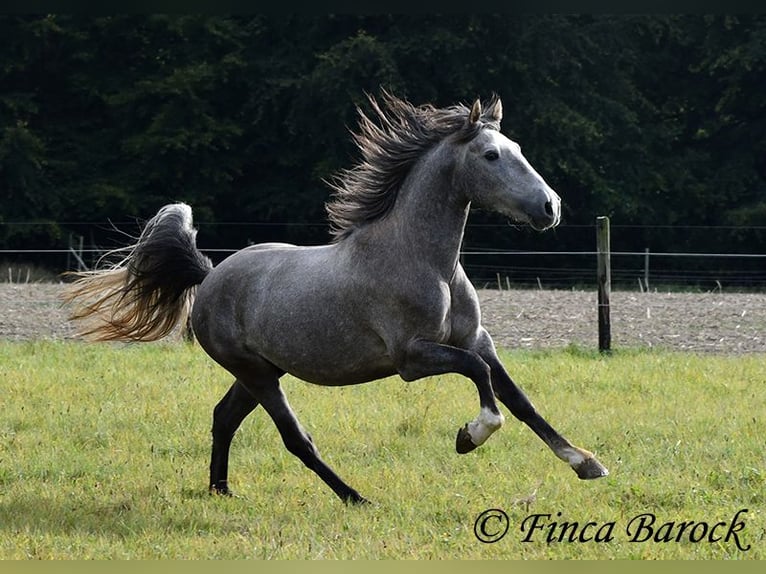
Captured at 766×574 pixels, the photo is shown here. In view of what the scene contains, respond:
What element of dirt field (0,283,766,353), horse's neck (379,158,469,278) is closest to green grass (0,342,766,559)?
horse's neck (379,158,469,278)

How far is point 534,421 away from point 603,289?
6643 mm

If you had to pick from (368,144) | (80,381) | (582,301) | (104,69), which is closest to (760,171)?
(582,301)

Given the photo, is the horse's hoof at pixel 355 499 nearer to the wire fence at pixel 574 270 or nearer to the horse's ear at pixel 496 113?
the horse's ear at pixel 496 113

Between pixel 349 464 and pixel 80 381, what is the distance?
146 inches

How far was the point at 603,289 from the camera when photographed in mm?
12195

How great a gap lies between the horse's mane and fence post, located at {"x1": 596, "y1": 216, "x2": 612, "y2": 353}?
5.93 m

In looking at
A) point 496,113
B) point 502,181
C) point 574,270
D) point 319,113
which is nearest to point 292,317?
point 502,181

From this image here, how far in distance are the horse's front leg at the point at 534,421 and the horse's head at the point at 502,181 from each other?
73 cm

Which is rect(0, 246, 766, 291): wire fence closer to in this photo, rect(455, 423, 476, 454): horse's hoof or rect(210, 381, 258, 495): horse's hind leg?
rect(210, 381, 258, 495): horse's hind leg

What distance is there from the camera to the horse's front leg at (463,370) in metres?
5.49

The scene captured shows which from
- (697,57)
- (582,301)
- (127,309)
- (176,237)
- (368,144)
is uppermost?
(697,57)

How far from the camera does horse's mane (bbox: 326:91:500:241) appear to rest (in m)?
6.12

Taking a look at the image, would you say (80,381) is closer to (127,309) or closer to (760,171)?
(127,309)

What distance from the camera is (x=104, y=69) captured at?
2792cm
